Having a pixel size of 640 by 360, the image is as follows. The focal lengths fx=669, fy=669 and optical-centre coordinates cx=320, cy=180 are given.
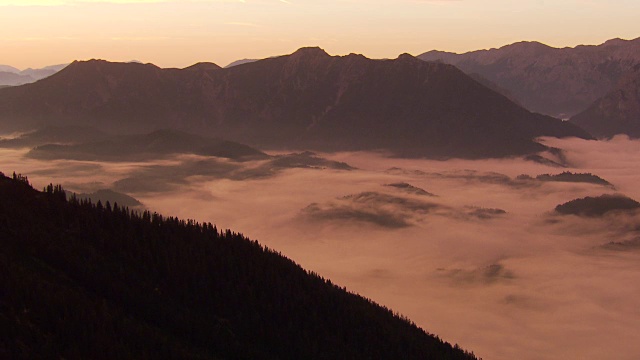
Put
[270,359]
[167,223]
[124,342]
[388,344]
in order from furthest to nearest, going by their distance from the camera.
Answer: [167,223]
[388,344]
[270,359]
[124,342]

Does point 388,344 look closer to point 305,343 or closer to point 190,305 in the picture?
point 305,343

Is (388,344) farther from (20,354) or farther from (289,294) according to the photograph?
(20,354)

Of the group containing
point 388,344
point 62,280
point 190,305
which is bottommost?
point 388,344

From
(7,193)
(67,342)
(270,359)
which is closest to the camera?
(67,342)

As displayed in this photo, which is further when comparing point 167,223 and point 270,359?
point 167,223

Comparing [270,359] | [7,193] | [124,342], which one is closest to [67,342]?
[124,342]

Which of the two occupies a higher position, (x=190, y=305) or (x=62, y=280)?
(x=62, y=280)
